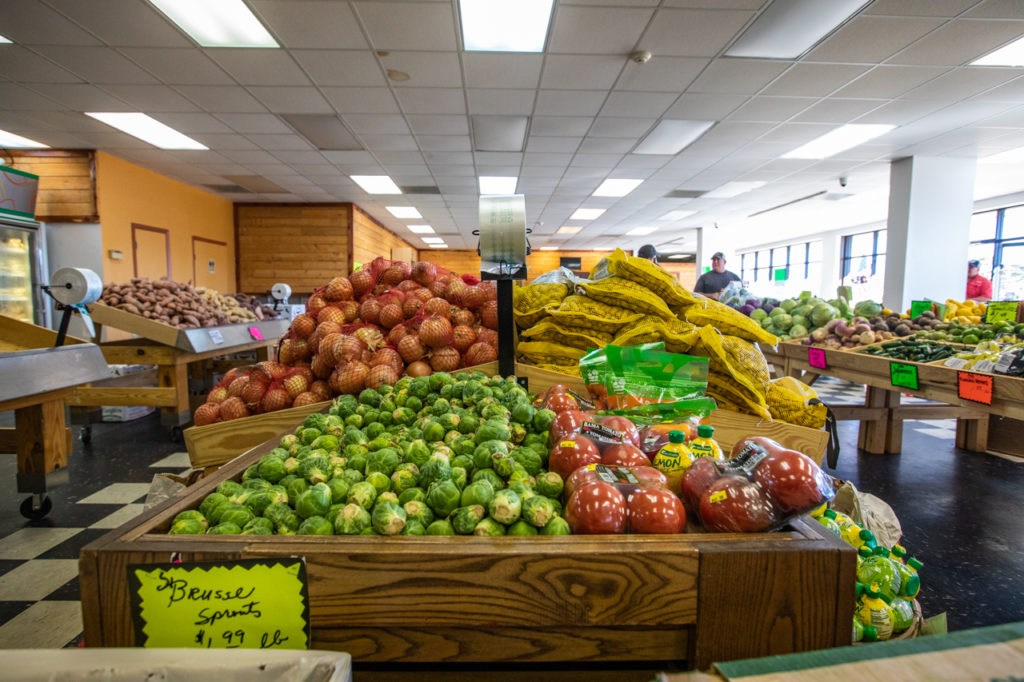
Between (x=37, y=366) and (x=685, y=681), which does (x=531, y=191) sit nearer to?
(x=37, y=366)

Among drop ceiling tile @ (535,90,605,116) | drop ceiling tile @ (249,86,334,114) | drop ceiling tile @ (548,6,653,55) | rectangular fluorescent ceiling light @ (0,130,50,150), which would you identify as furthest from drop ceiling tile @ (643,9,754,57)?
rectangular fluorescent ceiling light @ (0,130,50,150)

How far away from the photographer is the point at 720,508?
0.83m

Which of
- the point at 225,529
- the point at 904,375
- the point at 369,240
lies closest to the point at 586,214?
the point at 369,240

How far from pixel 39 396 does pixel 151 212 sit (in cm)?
625

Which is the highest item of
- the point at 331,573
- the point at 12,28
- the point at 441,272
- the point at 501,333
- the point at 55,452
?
the point at 12,28

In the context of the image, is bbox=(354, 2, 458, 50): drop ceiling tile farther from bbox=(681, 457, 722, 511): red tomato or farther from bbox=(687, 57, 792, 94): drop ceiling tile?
bbox=(681, 457, 722, 511): red tomato

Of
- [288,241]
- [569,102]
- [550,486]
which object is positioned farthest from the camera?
[288,241]

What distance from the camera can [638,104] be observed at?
15.7 feet

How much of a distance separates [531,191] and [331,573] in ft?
27.7

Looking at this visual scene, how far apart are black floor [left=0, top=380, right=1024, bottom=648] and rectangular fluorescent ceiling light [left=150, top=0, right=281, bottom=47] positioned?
321cm

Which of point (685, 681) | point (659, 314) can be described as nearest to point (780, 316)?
point (659, 314)

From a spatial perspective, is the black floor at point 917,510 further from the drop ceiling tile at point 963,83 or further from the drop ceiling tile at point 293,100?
the drop ceiling tile at point 293,100

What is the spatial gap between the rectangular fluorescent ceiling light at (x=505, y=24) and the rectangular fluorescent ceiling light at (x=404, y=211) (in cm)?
649

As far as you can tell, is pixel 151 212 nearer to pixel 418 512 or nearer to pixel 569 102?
pixel 569 102
